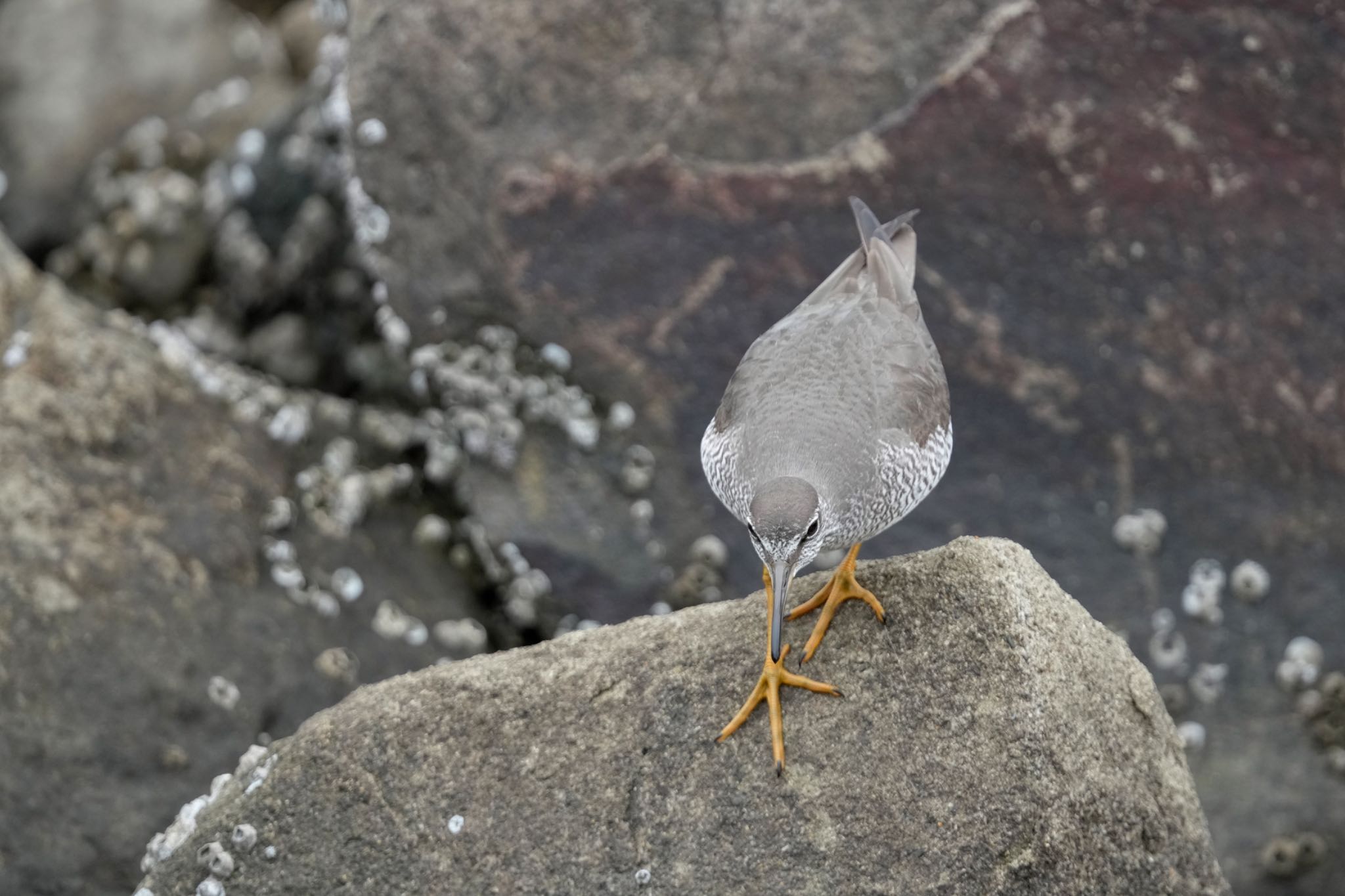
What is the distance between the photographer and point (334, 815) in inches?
184

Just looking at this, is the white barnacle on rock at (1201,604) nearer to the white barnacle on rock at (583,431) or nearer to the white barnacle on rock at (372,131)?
the white barnacle on rock at (583,431)

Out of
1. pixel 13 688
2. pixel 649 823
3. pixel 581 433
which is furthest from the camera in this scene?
pixel 581 433

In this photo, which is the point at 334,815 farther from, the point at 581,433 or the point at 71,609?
the point at 581,433

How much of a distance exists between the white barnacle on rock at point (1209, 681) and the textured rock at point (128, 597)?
3932 mm

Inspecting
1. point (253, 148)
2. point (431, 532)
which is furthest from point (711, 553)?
point (253, 148)

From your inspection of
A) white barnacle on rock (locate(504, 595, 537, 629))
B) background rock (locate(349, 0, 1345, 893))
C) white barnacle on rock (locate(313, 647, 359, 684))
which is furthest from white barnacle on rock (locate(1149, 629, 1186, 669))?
white barnacle on rock (locate(313, 647, 359, 684))

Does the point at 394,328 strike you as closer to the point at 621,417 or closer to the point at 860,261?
the point at 621,417

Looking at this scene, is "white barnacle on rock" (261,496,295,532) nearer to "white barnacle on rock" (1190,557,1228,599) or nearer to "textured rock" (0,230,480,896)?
"textured rock" (0,230,480,896)

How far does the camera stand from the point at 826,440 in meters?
5.09

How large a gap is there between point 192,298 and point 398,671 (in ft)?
12.8

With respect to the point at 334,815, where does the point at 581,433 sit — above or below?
below

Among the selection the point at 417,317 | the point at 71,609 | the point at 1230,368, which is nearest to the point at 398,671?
the point at 71,609

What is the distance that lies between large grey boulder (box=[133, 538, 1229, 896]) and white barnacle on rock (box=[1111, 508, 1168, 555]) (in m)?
2.29

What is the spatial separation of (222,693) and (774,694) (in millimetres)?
2973
